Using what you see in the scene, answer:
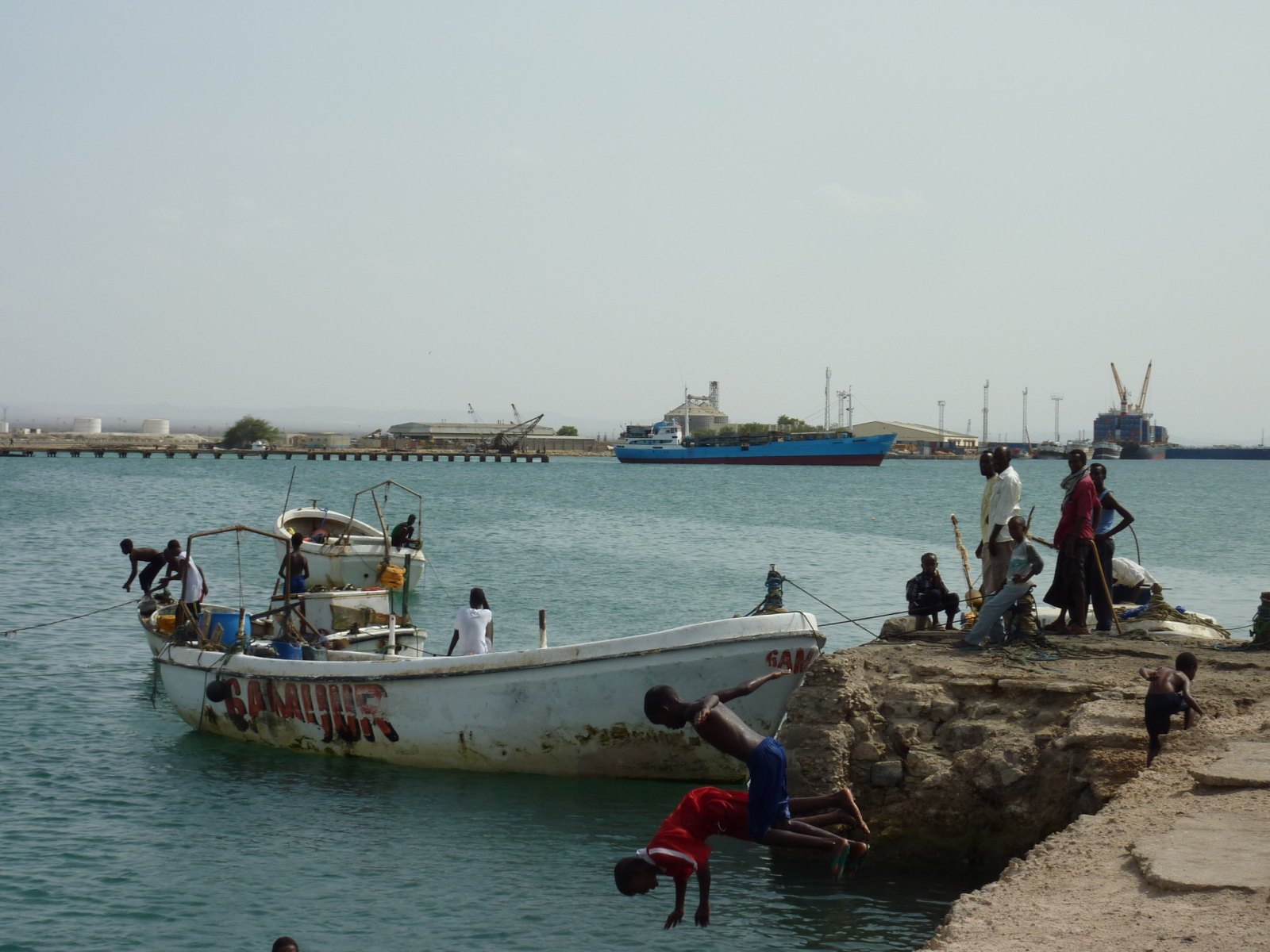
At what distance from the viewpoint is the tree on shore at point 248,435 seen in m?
159

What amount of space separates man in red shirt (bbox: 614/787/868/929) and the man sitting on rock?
6.54 meters

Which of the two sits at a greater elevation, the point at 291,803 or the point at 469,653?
the point at 469,653

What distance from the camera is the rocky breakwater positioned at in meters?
8.81

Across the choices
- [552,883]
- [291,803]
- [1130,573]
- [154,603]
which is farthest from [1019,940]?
[154,603]

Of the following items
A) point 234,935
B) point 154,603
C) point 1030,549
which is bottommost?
point 234,935

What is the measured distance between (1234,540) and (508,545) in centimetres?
2901

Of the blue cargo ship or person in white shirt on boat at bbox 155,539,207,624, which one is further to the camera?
the blue cargo ship

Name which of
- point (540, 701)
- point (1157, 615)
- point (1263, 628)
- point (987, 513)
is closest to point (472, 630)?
point (540, 701)

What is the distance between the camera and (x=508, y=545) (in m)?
43.3

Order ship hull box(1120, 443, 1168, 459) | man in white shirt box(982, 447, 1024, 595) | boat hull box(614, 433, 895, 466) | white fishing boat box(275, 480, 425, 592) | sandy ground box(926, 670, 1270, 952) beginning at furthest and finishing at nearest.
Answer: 1. ship hull box(1120, 443, 1168, 459)
2. boat hull box(614, 433, 895, 466)
3. white fishing boat box(275, 480, 425, 592)
4. man in white shirt box(982, 447, 1024, 595)
5. sandy ground box(926, 670, 1270, 952)

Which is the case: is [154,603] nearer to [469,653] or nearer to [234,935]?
[469,653]

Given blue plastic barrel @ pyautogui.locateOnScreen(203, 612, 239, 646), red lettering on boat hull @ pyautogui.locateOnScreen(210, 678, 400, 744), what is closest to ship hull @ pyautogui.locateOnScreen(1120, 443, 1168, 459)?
blue plastic barrel @ pyautogui.locateOnScreen(203, 612, 239, 646)

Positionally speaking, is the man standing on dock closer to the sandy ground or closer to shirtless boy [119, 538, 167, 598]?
the sandy ground

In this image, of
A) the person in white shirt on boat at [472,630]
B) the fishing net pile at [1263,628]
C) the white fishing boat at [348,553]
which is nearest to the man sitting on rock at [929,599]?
the fishing net pile at [1263,628]
